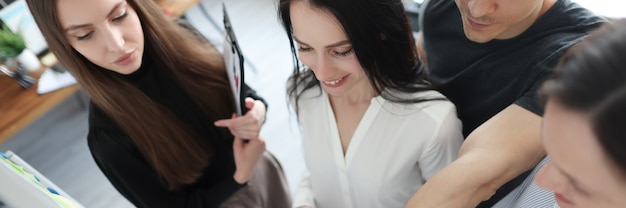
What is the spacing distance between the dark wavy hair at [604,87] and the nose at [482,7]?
34 cm

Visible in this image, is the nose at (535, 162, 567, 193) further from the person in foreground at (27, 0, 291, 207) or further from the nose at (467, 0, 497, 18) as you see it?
the person in foreground at (27, 0, 291, 207)

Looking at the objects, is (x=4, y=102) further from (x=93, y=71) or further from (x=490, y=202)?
(x=490, y=202)

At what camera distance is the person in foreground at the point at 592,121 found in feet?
1.36

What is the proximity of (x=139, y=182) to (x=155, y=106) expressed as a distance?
0.21m

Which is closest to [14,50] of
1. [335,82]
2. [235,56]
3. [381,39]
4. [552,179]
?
[235,56]

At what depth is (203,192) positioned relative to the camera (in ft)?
4.32

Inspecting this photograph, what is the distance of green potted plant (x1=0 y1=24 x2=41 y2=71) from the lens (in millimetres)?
2020

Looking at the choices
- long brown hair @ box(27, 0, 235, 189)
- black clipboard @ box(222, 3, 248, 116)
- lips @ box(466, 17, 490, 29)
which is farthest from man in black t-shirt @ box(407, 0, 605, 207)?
long brown hair @ box(27, 0, 235, 189)

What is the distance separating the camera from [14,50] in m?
2.05

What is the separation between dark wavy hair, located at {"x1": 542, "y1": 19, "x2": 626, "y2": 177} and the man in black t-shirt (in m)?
0.25

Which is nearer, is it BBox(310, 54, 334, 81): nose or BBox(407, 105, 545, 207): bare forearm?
BBox(407, 105, 545, 207): bare forearm

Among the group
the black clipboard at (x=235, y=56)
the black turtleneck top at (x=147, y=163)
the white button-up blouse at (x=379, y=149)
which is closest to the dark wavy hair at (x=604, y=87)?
the white button-up blouse at (x=379, y=149)

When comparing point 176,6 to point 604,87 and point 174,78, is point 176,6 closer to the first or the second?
point 174,78

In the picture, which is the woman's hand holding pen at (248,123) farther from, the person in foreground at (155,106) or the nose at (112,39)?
the nose at (112,39)
